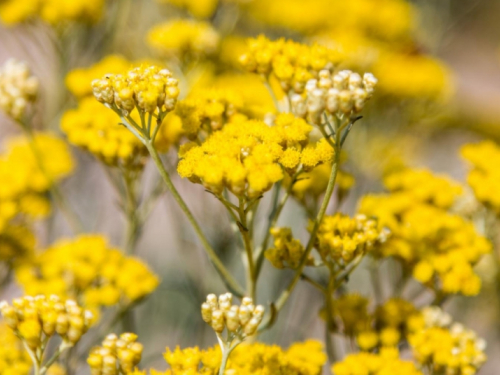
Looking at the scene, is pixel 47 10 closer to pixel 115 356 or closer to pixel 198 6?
pixel 198 6

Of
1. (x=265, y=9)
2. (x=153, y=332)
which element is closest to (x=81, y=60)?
(x=265, y=9)

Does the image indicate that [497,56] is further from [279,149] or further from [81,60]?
[279,149]

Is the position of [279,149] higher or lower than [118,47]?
lower

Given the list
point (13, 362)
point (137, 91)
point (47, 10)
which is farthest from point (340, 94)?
point (47, 10)

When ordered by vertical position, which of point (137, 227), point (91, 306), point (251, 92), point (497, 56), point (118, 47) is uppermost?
point (497, 56)

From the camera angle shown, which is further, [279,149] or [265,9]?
[265,9]

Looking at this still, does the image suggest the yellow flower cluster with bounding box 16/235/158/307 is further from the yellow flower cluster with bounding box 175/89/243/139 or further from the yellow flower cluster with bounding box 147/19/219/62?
the yellow flower cluster with bounding box 147/19/219/62
